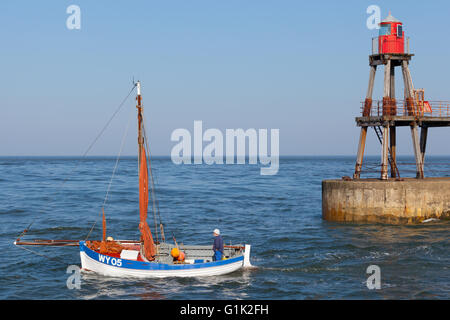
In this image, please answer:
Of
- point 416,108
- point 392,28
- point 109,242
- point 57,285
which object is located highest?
point 392,28

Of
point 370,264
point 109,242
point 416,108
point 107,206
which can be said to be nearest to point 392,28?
point 416,108

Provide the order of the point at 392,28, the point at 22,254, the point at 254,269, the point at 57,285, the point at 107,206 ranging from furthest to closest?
the point at 107,206
the point at 392,28
the point at 22,254
the point at 254,269
the point at 57,285

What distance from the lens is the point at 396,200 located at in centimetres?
3881

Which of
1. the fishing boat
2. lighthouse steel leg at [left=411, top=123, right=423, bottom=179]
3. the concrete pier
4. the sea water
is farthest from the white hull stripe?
lighthouse steel leg at [left=411, top=123, right=423, bottom=179]

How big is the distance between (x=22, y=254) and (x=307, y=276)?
1932 centimetres

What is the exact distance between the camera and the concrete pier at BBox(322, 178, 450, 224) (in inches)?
1521

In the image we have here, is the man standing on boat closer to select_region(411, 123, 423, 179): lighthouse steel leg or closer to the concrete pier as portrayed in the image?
the concrete pier

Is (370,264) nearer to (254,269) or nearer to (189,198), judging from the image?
(254,269)

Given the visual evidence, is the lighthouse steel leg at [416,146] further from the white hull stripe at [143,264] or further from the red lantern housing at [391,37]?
the white hull stripe at [143,264]

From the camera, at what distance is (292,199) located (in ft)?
229

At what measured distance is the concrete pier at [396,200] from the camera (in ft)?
127

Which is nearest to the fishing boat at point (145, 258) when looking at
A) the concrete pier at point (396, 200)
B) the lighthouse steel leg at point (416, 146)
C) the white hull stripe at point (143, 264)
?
the white hull stripe at point (143, 264)

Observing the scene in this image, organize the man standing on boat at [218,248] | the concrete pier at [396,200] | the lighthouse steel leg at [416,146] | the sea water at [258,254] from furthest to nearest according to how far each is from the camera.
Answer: the lighthouse steel leg at [416,146]
the concrete pier at [396,200]
the man standing on boat at [218,248]
the sea water at [258,254]

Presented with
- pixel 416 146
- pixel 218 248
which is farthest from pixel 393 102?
pixel 218 248
